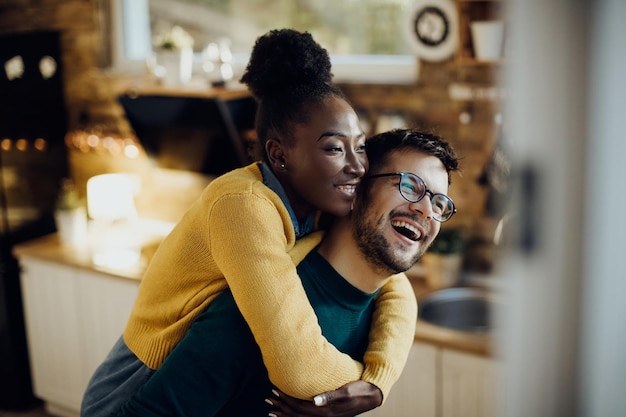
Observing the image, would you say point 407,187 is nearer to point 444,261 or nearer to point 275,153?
point 275,153

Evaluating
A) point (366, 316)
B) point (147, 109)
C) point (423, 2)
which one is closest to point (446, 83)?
point (423, 2)

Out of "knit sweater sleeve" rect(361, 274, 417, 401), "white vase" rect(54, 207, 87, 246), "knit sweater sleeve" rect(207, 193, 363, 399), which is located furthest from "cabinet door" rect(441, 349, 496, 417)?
"white vase" rect(54, 207, 87, 246)

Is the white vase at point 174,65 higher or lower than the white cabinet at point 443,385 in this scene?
higher

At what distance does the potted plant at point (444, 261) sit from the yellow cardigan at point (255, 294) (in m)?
1.43

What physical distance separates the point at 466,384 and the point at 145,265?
1.56 m

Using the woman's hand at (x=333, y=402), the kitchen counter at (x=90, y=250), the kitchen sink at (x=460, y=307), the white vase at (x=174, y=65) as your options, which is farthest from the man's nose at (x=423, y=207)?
the white vase at (x=174, y=65)

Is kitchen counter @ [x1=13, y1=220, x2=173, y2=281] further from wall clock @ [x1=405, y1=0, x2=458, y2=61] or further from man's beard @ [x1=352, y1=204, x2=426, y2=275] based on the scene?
man's beard @ [x1=352, y1=204, x2=426, y2=275]

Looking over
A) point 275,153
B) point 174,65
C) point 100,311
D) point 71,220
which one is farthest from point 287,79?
point 71,220

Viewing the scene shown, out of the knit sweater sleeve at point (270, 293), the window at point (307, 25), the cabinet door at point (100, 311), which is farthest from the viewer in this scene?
the cabinet door at point (100, 311)

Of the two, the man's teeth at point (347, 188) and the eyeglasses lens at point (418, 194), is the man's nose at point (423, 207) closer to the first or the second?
the eyeglasses lens at point (418, 194)

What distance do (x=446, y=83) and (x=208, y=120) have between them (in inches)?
42.7

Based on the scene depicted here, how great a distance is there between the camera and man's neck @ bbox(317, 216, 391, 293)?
1382mm

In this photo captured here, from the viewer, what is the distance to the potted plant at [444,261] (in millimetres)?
2895

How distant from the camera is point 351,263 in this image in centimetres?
139
